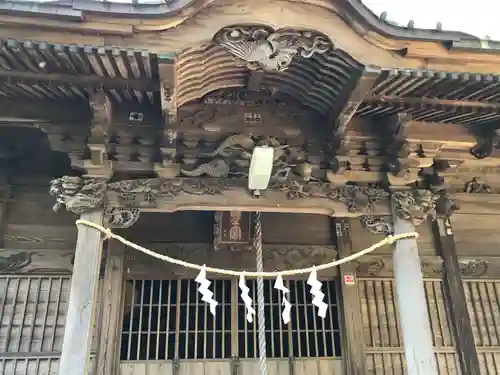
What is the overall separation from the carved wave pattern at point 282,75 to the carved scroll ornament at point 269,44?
0.55 feet

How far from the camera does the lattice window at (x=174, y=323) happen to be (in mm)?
7016

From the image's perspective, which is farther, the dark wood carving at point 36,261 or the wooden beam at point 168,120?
the dark wood carving at point 36,261

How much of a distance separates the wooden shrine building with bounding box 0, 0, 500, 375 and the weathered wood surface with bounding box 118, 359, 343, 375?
0.08 ft

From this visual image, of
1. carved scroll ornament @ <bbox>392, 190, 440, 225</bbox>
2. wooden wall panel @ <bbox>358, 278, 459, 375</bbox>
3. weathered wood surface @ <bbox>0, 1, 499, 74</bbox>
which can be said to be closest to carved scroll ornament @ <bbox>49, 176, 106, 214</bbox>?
weathered wood surface @ <bbox>0, 1, 499, 74</bbox>

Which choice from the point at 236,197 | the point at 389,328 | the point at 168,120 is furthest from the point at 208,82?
the point at 389,328

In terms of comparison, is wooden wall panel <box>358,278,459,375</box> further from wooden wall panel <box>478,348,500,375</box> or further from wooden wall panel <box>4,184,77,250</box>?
wooden wall panel <box>4,184,77,250</box>

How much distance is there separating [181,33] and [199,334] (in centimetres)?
390

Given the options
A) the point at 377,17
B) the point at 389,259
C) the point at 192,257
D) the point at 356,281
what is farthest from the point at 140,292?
the point at 377,17

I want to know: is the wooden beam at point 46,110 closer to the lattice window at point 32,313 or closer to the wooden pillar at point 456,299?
the lattice window at point 32,313

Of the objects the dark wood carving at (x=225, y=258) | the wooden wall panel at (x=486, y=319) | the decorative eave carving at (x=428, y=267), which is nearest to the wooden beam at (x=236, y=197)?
the dark wood carving at (x=225, y=258)

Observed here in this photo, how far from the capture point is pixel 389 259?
25.0 feet

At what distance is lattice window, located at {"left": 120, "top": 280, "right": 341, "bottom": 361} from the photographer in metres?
7.04

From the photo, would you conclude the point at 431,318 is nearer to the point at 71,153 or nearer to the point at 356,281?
the point at 356,281

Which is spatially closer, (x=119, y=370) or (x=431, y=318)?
(x=119, y=370)
